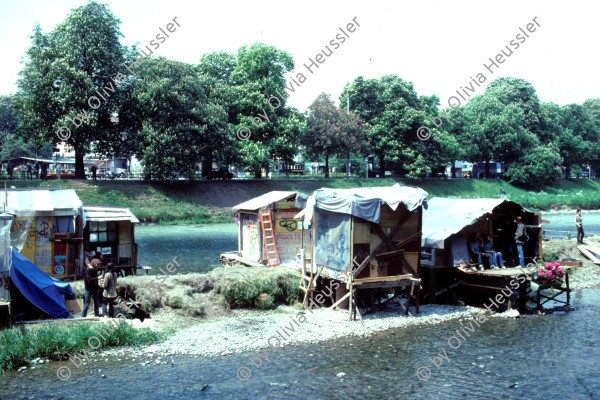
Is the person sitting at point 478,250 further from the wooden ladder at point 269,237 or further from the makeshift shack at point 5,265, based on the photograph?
the makeshift shack at point 5,265

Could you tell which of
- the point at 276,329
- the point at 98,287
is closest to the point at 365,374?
the point at 276,329

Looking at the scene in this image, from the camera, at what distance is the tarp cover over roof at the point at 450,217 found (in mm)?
21359

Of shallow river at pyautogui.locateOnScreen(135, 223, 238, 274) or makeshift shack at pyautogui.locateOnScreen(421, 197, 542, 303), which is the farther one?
shallow river at pyautogui.locateOnScreen(135, 223, 238, 274)

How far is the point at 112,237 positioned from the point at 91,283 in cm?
570

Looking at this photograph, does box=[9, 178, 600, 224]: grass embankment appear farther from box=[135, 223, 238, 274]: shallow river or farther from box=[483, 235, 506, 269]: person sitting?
box=[483, 235, 506, 269]: person sitting

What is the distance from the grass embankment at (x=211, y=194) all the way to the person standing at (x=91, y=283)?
32942mm

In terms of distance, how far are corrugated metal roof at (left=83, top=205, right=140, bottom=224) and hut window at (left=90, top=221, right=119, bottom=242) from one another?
49cm

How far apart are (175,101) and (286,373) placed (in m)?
41.2

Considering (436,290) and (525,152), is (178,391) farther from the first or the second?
(525,152)

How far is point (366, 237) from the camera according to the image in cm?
1905

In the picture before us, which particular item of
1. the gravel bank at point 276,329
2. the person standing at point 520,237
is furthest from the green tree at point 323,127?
the gravel bank at point 276,329

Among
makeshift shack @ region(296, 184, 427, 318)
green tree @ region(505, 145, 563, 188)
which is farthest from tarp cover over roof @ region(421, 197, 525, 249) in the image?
green tree @ region(505, 145, 563, 188)

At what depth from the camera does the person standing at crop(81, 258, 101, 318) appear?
55.2 feet

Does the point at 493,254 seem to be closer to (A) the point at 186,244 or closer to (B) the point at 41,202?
(B) the point at 41,202
